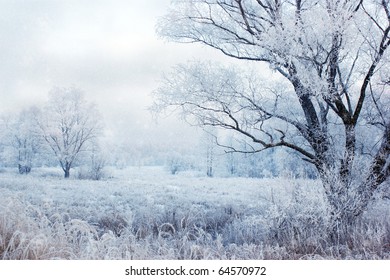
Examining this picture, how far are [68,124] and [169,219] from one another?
249 cm

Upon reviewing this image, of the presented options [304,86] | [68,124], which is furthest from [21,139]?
[304,86]

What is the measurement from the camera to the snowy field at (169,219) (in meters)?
3.43

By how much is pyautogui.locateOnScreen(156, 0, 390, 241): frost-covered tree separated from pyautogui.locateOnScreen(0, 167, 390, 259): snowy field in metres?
0.46

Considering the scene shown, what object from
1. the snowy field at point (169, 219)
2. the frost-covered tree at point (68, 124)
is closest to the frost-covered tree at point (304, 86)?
the snowy field at point (169, 219)

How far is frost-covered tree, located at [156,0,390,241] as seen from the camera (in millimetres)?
4379

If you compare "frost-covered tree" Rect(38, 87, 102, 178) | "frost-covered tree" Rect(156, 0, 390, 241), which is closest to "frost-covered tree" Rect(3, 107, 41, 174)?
"frost-covered tree" Rect(38, 87, 102, 178)

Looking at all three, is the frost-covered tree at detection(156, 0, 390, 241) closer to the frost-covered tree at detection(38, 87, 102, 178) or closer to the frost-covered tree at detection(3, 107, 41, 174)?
the frost-covered tree at detection(38, 87, 102, 178)

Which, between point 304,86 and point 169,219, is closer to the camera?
point 304,86

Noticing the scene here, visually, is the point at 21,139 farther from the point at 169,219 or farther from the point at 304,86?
the point at 304,86

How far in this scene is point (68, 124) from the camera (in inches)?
232

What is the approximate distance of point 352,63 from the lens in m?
4.91

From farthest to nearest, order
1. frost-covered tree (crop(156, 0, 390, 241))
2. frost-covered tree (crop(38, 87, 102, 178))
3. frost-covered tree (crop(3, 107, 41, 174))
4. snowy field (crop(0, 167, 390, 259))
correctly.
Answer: frost-covered tree (crop(38, 87, 102, 178))
frost-covered tree (crop(3, 107, 41, 174))
frost-covered tree (crop(156, 0, 390, 241))
snowy field (crop(0, 167, 390, 259))

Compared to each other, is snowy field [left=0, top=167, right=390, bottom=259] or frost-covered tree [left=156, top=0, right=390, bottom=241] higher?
frost-covered tree [left=156, top=0, right=390, bottom=241]
